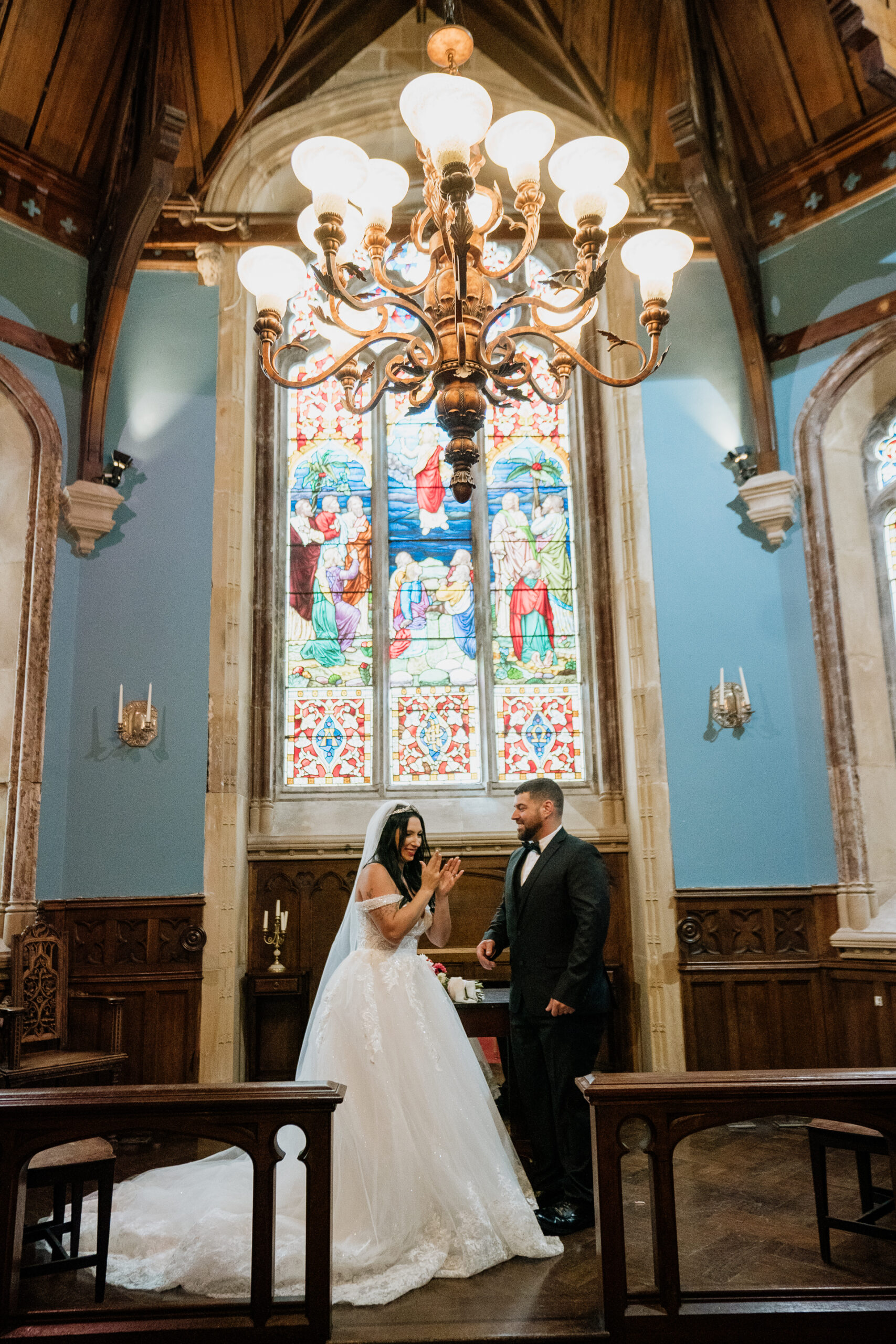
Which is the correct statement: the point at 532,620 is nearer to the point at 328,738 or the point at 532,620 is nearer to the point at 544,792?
the point at 328,738

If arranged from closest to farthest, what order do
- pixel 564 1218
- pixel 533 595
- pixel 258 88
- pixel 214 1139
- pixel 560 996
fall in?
1. pixel 214 1139
2. pixel 564 1218
3. pixel 560 996
4. pixel 258 88
5. pixel 533 595

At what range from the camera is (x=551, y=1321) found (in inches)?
106

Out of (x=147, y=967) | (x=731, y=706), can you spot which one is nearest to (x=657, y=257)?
(x=731, y=706)

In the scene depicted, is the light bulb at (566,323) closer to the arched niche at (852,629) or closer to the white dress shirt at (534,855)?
the white dress shirt at (534,855)

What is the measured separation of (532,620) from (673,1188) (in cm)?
456

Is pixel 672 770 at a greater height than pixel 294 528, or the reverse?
pixel 294 528

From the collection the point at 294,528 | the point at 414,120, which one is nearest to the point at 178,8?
the point at 294,528

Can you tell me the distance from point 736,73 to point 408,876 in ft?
18.4

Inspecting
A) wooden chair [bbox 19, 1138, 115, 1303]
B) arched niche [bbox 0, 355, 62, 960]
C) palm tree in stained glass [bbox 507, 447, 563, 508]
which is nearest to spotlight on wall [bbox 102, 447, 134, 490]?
arched niche [bbox 0, 355, 62, 960]

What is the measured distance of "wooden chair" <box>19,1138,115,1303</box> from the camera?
119 inches

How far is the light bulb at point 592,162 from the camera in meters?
3.48

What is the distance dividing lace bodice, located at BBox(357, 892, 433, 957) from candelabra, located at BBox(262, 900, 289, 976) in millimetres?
2472

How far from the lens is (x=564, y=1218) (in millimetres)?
3477

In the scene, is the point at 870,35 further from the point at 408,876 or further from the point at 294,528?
the point at 408,876
